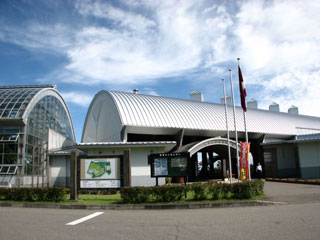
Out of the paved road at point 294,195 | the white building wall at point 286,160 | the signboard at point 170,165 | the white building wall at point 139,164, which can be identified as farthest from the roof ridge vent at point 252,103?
the signboard at point 170,165

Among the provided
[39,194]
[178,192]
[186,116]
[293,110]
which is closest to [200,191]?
[178,192]

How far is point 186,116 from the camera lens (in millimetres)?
31266

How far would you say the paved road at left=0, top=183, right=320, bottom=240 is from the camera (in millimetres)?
6895

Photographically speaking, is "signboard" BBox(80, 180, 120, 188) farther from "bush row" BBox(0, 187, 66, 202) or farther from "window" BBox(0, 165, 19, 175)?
"window" BBox(0, 165, 19, 175)

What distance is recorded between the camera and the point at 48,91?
105ft

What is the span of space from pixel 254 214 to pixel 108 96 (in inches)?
932

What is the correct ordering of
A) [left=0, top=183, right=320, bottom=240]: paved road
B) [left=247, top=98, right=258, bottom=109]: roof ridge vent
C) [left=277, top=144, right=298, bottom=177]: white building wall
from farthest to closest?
[left=247, top=98, right=258, bottom=109]: roof ridge vent
[left=277, top=144, right=298, bottom=177]: white building wall
[left=0, top=183, right=320, bottom=240]: paved road

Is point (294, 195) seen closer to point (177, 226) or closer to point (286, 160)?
point (177, 226)

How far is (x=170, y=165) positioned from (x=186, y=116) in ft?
55.0

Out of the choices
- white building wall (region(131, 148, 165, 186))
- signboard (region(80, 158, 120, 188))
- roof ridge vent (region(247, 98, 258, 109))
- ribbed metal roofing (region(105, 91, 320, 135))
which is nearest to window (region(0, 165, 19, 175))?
white building wall (region(131, 148, 165, 186))

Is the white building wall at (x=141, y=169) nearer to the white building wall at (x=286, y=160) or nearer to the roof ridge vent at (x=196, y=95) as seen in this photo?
the white building wall at (x=286, y=160)

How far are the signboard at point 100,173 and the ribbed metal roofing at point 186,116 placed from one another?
1136 centimetres

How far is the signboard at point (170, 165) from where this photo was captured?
14.8 m

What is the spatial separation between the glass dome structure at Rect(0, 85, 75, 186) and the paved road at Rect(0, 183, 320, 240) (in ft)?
49.4
